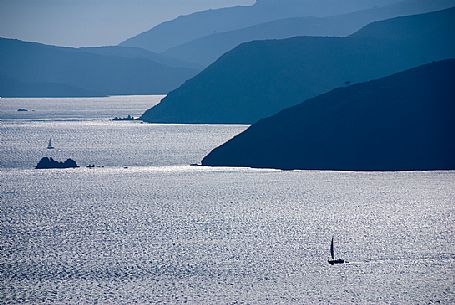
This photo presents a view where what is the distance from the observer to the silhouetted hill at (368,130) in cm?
13700

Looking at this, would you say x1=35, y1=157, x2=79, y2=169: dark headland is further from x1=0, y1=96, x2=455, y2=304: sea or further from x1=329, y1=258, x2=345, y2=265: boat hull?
x1=329, y1=258, x2=345, y2=265: boat hull

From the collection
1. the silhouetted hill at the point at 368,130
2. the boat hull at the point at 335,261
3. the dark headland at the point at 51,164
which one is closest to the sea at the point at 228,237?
the boat hull at the point at 335,261

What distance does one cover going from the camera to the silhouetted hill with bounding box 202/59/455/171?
13700cm

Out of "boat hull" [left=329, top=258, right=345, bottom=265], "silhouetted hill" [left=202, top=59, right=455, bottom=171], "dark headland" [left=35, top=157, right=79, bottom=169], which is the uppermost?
"silhouetted hill" [left=202, top=59, right=455, bottom=171]

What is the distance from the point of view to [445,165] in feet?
446

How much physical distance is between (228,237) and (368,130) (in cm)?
5356

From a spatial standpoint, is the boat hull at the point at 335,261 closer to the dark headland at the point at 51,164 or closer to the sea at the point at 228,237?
the sea at the point at 228,237

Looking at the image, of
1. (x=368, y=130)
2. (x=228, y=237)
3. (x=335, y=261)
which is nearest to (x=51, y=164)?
(x=368, y=130)

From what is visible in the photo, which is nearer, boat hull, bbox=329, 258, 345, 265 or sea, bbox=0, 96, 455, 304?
sea, bbox=0, 96, 455, 304

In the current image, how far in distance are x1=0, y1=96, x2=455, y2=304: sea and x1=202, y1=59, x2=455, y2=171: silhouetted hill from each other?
12.3 ft

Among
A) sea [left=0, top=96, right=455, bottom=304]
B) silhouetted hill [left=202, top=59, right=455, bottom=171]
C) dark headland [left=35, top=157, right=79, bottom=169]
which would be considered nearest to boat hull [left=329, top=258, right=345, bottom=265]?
sea [left=0, top=96, right=455, bottom=304]

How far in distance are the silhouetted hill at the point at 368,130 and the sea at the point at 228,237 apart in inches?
148

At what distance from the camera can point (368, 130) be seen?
462 feet

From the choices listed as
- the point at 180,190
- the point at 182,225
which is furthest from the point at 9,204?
the point at 182,225
